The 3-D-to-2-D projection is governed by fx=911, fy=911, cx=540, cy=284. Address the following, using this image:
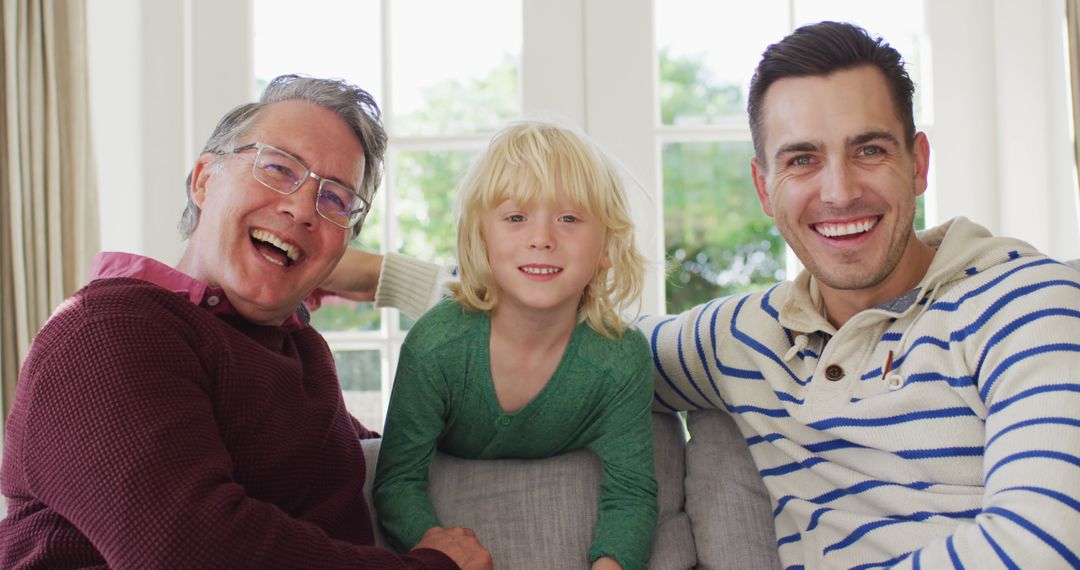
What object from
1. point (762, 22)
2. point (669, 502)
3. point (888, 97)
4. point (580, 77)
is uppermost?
point (762, 22)

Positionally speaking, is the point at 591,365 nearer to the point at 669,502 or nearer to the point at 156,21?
the point at 669,502

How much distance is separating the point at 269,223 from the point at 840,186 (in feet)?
3.06

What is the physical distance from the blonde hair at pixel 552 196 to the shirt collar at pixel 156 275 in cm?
54

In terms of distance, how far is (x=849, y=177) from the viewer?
1522mm

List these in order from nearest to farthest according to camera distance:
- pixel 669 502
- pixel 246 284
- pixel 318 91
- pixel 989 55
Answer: pixel 246 284 < pixel 318 91 < pixel 669 502 < pixel 989 55

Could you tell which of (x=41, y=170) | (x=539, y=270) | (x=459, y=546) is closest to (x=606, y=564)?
(x=459, y=546)

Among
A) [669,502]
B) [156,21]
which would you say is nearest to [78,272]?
[156,21]

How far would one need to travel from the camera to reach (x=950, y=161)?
2.70 m

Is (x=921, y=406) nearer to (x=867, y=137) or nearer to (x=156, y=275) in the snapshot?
(x=867, y=137)

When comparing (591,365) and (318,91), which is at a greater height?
(318,91)

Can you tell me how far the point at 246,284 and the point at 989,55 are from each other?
2.28 m

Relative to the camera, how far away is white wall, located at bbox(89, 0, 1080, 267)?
2.62m

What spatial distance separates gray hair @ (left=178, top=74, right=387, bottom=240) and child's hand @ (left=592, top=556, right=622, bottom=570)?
0.73m

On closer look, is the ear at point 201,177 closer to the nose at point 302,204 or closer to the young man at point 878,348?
the nose at point 302,204
